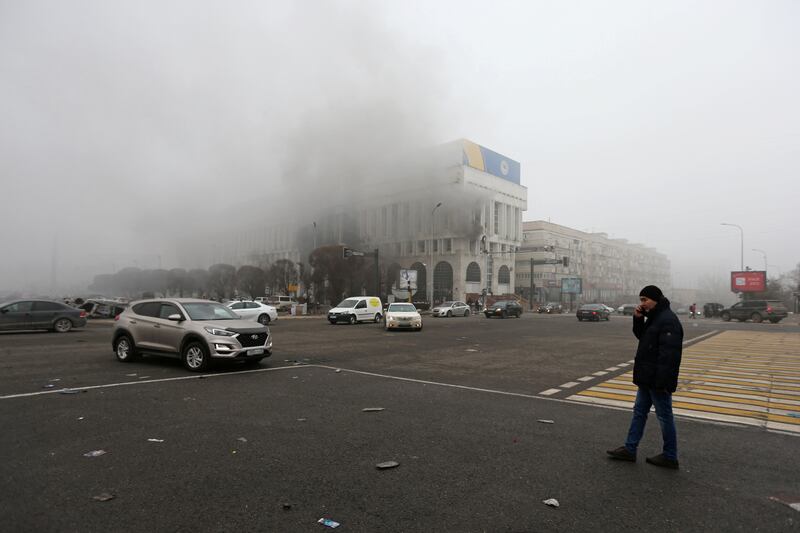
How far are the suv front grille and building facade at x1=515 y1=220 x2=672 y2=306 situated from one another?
289 feet

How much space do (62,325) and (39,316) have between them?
35.4 inches

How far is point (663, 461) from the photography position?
432 centimetres

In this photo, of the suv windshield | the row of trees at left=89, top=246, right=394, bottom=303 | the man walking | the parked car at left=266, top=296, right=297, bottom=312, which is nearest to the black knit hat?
the man walking

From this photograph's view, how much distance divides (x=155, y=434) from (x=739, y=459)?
→ 20.3 ft

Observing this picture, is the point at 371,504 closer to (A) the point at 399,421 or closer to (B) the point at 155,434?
(A) the point at 399,421

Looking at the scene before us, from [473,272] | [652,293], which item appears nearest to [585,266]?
[473,272]

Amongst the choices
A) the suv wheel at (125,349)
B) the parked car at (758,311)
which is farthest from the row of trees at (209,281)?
the suv wheel at (125,349)

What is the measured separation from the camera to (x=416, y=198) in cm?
8306

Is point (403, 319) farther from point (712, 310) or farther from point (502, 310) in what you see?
point (712, 310)

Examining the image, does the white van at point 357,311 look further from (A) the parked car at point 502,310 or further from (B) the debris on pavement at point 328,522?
(B) the debris on pavement at point 328,522

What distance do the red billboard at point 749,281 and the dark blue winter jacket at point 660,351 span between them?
2653 inches

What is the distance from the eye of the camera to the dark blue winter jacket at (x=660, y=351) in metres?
4.26

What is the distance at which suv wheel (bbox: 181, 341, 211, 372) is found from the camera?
895 cm

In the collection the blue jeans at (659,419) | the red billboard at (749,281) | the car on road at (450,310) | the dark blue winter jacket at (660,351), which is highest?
the red billboard at (749,281)
